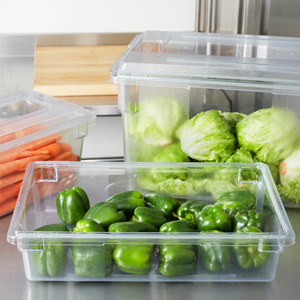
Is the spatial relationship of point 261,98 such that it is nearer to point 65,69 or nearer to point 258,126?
point 258,126

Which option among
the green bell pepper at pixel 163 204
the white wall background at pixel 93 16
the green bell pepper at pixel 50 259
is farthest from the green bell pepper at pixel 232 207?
the white wall background at pixel 93 16

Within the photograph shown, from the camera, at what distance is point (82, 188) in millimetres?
985

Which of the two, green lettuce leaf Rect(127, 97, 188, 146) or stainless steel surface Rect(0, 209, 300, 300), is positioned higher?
green lettuce leaf Rect(127, 97, 188, 146)

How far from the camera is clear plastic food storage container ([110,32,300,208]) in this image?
0.95 m

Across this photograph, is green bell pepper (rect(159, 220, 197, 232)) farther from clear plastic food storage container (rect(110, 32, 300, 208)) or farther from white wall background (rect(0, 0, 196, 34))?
white wall background (rect(0, 0, 196, 34))

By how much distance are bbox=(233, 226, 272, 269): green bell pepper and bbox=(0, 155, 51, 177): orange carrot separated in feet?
1.73

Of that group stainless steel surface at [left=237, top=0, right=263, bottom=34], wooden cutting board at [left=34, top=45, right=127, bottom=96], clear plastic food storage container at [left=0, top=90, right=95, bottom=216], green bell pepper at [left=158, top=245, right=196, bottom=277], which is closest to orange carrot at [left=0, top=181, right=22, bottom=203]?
clear plastic food storage container at [left=0, top=90, right=95, bottom=216]

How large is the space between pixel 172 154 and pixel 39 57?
112 cm

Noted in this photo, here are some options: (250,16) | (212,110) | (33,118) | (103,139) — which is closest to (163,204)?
(212,110)

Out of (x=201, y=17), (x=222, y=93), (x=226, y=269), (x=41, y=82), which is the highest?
(x=201, y=17)

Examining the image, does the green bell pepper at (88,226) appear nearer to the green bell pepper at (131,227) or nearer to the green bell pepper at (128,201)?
the green bell pepper at (131,227)

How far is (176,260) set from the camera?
28.6 inches

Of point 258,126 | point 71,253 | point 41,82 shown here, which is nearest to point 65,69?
point 41,82

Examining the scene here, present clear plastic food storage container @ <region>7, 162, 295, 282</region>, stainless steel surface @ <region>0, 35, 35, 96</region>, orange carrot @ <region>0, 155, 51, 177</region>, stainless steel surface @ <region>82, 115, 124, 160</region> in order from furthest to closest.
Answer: stainless steel surface @ <region>82, 115, 124, 160</region> → stainless steel surface @ <region>0, 35, 35, 96</region> → orange carrot @ <region>0, 155, 51, 177</region> → clear plastic food storage container @ <region>7, 162, 295, 282</region>
